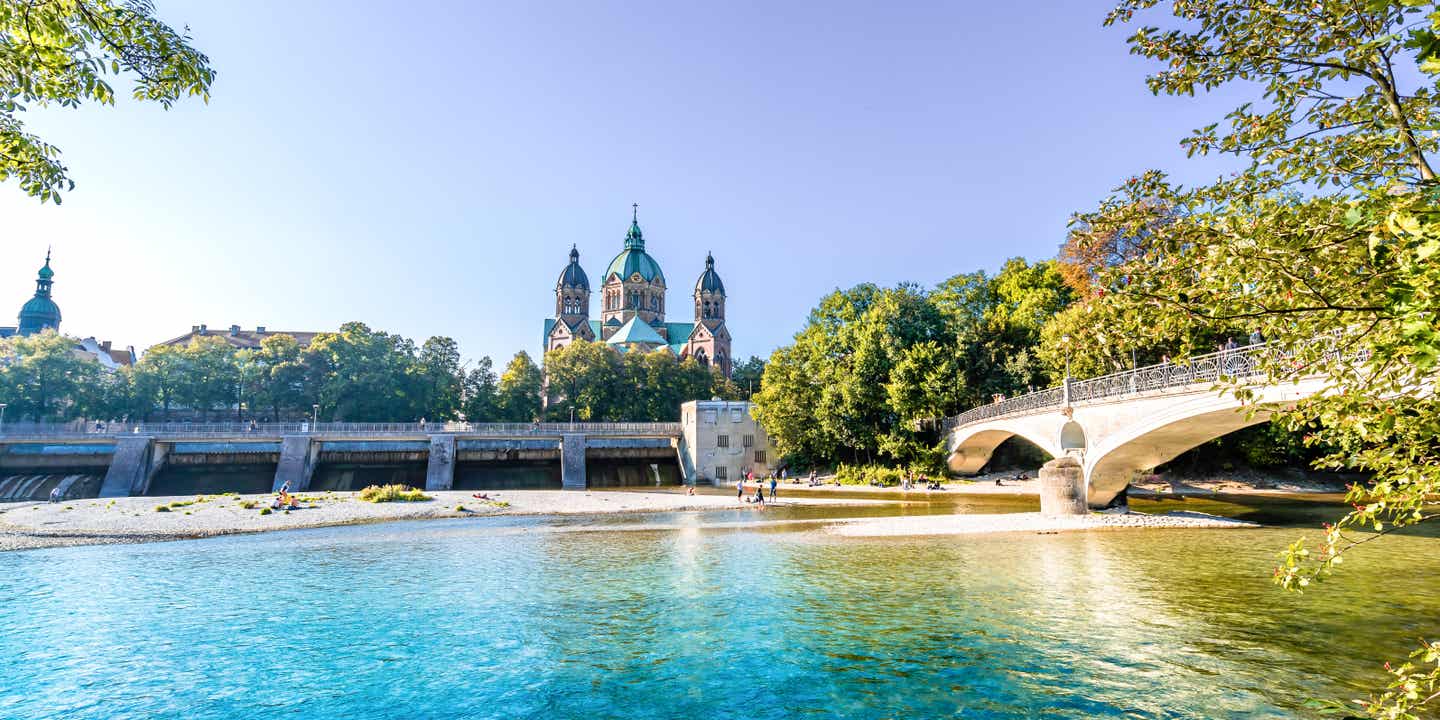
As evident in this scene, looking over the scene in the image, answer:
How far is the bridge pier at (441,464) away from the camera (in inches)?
2132

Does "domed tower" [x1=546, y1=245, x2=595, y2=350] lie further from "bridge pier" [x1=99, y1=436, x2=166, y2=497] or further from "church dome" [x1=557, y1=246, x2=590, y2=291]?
"bridge pier" [x1=99, y1=436, x2=166, y2=497]

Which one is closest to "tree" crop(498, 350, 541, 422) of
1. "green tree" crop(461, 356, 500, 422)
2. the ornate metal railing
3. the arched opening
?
"green tree" crop(461, 356, 500, 422)

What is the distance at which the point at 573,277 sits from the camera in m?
119

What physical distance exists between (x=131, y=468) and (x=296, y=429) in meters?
10.1

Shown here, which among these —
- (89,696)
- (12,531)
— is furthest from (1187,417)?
(12,531)

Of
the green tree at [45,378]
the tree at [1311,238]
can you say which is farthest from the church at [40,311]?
the tree at [1311,238]

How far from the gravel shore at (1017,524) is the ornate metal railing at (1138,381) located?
5.05 m

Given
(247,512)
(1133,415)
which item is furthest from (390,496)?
(1133,415)

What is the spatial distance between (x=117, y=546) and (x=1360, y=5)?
3392 cm

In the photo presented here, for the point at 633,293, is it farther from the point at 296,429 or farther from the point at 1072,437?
the point at 1072,437

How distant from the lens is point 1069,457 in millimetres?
31703

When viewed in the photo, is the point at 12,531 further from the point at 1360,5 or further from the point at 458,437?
the point at 1360,5

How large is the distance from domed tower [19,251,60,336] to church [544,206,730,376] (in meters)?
65.7

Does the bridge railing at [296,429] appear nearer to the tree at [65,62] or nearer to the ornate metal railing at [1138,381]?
the ornate metal railing at [1138,381]
